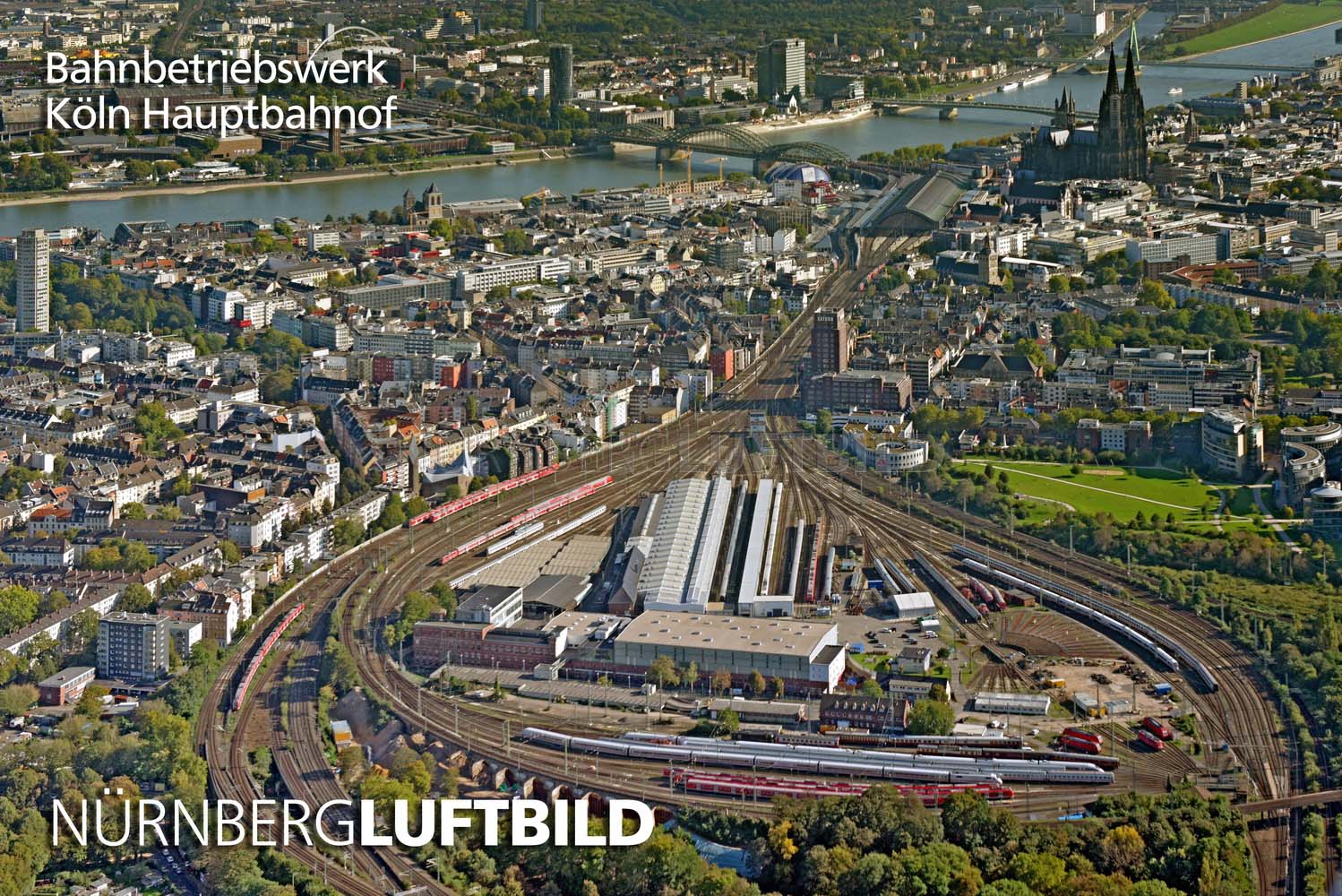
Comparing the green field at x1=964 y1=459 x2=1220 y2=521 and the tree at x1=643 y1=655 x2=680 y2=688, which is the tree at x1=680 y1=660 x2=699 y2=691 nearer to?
the tree at x1=643 y1=655 x2=680 y2=688

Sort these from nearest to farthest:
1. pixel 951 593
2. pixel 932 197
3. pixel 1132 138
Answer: pixel 951 593 → pixel 932 197 → pixel 1132 138

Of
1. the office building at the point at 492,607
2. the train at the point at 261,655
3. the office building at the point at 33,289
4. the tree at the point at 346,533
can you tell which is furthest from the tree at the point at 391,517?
the office building at the point at 33,289

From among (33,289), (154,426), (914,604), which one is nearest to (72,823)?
(914,604)

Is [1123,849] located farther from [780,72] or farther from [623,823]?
[780,72]

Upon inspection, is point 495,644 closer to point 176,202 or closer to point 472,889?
point 472,889

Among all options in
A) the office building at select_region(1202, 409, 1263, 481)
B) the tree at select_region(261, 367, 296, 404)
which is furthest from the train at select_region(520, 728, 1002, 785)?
the tree at select_region(261, 367, 296, 404)

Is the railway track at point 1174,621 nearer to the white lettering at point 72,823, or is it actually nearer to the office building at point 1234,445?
the office building at point 1234,445

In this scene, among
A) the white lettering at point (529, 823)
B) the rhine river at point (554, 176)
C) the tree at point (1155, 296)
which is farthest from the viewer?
the rhine river at point (554, 176)
